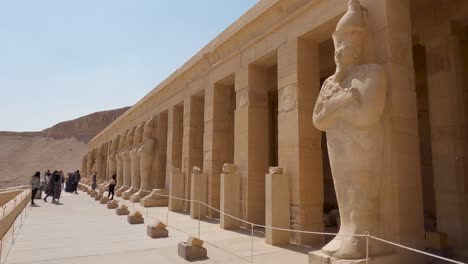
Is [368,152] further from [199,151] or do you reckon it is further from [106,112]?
[106,112]

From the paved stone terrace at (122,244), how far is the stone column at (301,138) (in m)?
0.67

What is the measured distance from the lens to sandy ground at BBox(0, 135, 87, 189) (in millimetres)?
48062

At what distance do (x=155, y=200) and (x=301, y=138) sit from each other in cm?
769

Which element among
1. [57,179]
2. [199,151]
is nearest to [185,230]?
[199,151]

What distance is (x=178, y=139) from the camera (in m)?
13.1

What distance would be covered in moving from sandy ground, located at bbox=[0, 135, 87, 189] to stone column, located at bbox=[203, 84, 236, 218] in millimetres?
42363

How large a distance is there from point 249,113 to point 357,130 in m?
3.85

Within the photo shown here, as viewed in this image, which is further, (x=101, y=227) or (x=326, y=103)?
(x=101, y=227)

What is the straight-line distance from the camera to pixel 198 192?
30.8 ft

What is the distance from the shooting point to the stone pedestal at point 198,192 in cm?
933

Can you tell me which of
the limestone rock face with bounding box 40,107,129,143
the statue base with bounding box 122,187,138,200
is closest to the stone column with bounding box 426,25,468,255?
the statue base with bounding box 122,187,138,200

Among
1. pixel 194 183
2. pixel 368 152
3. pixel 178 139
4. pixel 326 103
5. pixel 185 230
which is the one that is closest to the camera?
pixel 368 152

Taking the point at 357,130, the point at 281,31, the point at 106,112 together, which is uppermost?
the point at 106,112

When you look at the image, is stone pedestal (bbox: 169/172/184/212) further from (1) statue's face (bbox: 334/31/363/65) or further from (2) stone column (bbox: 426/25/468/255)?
(1) statue's face (bbox: 334/31/363/65)
